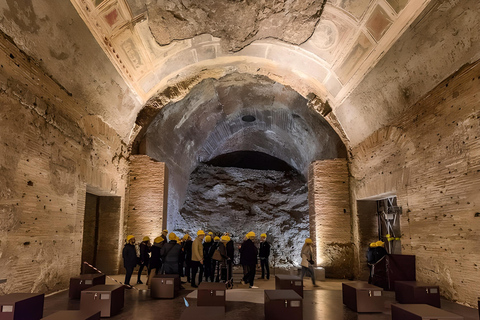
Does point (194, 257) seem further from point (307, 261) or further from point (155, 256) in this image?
point (307, 261)

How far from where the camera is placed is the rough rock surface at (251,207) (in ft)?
43.6

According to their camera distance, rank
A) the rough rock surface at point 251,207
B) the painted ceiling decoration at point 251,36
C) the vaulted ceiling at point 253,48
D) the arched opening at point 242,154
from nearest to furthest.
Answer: the vaulted ceiling at point 253,48 < the painted ceiling decoration at point 251,36 < the arched opening at point 242,154 < the rough rock surface at point 251,207

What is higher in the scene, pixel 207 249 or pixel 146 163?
pixel 146 163

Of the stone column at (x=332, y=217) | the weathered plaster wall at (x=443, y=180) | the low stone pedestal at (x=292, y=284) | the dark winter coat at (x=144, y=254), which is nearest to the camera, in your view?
the weathered plaster wall at (x=443, y=180)

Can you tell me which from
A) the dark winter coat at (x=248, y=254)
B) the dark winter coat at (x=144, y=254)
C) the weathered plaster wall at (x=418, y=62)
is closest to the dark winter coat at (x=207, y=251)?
the dark winter coat at (x=248, y=254)

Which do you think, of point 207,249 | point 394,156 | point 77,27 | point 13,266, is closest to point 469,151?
point 394,156

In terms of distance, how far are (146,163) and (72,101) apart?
12.0 ft

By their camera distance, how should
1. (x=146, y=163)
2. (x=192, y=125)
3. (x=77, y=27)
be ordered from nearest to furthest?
1. (x=77, y=27)
2. (x=146, y=163)
3. (x=192, y=125)

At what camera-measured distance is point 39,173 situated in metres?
5.95

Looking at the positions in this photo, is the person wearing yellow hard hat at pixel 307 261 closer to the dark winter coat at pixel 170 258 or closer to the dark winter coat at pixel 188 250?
the dark winter coat at pixel 188 250

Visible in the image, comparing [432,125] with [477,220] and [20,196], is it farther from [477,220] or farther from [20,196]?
[20,196]

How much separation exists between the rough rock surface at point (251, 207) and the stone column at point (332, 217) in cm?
277

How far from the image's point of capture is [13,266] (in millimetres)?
5230

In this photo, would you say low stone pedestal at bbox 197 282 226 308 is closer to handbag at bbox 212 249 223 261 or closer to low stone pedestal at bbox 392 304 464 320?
low stone pedestal at bbox 392 304 464 320
